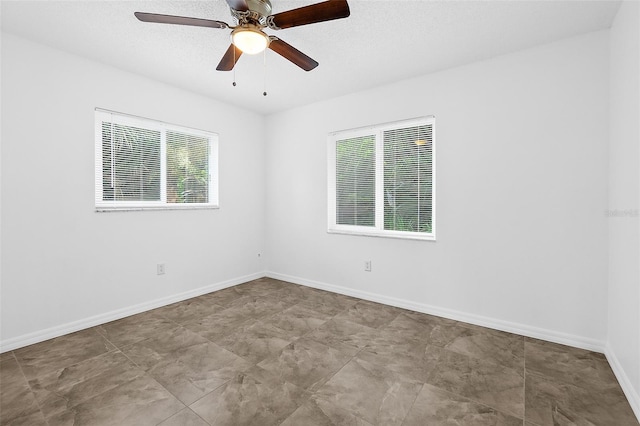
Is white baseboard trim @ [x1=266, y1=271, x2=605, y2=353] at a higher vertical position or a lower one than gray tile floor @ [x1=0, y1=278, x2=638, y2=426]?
higher

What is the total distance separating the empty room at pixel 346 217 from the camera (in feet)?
6.08

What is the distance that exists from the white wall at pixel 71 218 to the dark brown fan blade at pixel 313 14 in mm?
2196

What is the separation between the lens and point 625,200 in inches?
78.5

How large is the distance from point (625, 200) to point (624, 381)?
1.17 m

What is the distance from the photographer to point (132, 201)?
3234mm

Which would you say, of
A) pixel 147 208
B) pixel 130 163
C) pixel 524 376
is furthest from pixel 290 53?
pixel 524 376

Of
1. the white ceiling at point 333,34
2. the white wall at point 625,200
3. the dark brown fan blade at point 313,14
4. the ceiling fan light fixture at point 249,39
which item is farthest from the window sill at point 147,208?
the white wall at point 625,200

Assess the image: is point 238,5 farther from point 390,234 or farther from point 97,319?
point 97,319

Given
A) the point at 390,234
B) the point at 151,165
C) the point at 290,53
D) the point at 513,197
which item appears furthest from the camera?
the point at 390,234

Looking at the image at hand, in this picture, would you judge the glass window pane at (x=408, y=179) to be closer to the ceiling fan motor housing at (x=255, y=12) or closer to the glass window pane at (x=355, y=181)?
the glass window pane at (x=355, y=181)

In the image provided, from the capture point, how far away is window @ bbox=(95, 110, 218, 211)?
3.02 metres

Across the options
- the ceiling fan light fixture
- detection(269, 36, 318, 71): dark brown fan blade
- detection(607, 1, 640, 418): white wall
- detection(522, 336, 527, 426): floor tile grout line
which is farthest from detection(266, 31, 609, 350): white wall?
the ceiling fan light fixture

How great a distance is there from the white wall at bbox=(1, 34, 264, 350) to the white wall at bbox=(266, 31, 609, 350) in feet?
7.34

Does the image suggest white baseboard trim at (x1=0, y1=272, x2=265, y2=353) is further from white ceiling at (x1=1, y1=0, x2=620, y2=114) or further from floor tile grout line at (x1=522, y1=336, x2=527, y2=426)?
floor tile grout line at (x1=522, y1=336, x2=527, y2=426)
